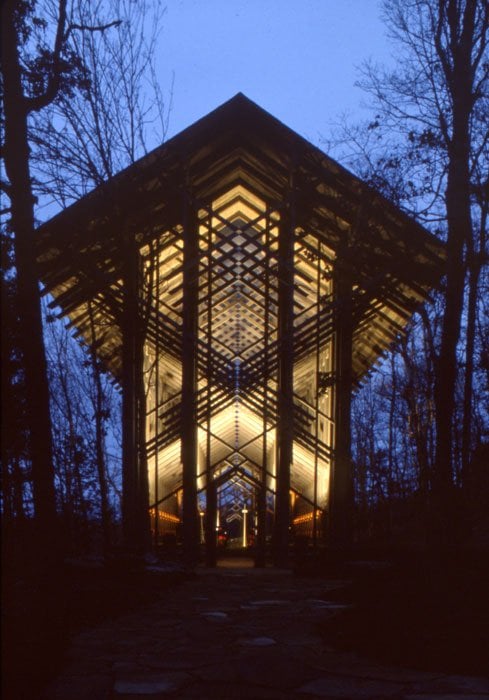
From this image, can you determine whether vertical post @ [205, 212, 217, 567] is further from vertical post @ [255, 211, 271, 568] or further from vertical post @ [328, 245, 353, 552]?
vertical post @ [328, 245, 353, 552]

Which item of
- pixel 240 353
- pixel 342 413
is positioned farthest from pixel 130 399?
pixel 342 413

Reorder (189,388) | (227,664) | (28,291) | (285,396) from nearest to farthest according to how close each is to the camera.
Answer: (227,664), (28,291), (189,388), (285,396)

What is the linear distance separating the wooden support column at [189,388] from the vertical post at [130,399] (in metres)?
2.10

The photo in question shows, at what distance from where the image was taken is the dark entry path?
5.03 meters

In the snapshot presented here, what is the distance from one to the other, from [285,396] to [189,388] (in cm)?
197

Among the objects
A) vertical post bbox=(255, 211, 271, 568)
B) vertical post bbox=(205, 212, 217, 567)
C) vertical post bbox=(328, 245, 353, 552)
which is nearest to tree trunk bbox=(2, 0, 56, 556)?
vertical post bbox=(205, 212, 217, 567)

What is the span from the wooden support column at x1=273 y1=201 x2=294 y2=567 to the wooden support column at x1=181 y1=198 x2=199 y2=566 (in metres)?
1.68

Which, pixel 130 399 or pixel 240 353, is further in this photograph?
pixel 240 353

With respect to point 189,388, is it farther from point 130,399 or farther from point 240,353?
point 130,399

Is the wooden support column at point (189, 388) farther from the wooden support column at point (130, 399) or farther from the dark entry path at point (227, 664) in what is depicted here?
the dark entry path at point (227, 664)

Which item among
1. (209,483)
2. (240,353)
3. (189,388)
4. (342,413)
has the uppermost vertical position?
(240,353)

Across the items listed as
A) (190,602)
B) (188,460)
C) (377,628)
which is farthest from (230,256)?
(377,628)

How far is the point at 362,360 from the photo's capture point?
2892cm

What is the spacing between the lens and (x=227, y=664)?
5.88m
